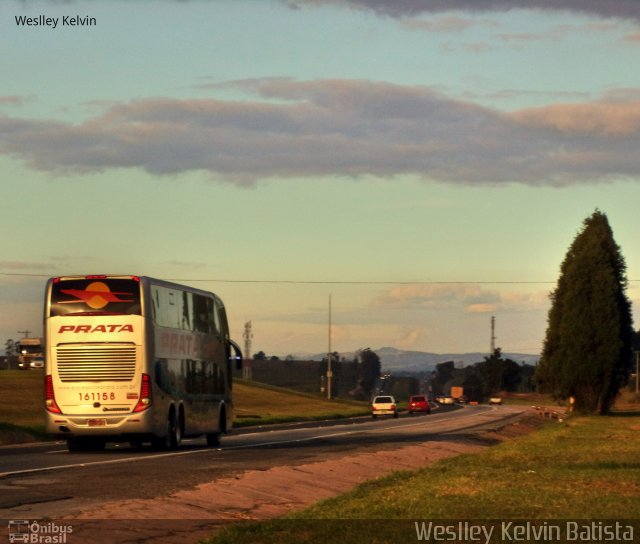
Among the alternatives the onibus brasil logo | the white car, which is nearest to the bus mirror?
the onibus brasil logo

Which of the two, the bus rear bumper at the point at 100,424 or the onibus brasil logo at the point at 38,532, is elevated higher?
the bus rear bumper at the point at 100,424

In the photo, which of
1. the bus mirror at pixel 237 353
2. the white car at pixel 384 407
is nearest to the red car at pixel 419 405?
the white car at pixel 384 407

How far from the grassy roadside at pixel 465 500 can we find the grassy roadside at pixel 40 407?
1918 centimetres

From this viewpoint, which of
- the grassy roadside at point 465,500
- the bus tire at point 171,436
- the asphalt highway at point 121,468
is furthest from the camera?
the bus tire at point 171,436

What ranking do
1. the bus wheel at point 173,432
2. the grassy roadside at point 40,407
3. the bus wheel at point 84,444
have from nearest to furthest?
the bus wheel at point 84,444
the bus wheel at point 173,432
the grassy roadside at point 40,407

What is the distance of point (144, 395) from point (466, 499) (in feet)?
44.8

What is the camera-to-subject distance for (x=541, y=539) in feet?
42.3

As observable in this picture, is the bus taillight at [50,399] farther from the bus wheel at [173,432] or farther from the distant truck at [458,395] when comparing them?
the distant truck at [458,395]

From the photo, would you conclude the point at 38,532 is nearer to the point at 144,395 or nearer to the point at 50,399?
the point at 144,395

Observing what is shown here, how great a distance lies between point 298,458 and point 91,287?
20.5 ft

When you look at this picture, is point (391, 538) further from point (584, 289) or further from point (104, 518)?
point (584, 289)

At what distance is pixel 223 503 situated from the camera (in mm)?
17266

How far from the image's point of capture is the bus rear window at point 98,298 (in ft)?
97.0

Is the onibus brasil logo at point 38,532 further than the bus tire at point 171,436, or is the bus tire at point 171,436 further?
the bus tire at point 171,436
